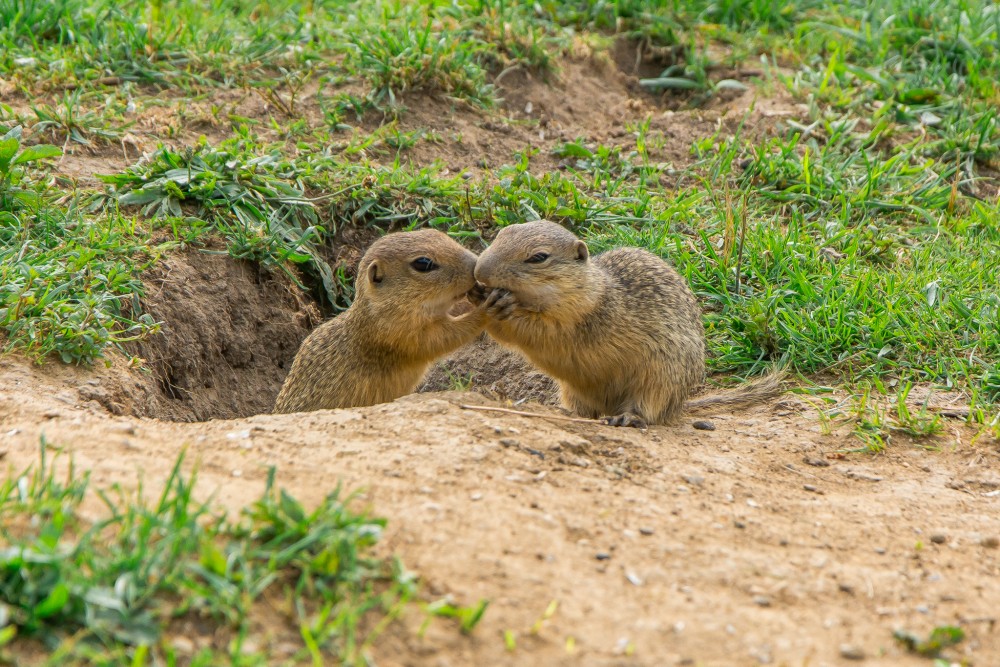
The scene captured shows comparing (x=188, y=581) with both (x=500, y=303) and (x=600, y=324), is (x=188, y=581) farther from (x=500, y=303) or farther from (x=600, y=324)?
(x=600, y=324)

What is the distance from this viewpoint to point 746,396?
4.98 metres

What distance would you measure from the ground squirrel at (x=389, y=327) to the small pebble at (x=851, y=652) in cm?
256

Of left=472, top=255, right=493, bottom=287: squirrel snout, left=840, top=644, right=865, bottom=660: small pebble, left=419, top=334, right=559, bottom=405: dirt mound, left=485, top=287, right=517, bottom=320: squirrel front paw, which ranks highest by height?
left=472, top=255, right=493, bottom=287: squirrel snout

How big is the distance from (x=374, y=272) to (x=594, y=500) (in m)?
1.99

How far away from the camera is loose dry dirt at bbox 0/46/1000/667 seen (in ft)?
9.18

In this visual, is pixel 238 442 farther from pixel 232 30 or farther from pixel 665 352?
pixel 232 30

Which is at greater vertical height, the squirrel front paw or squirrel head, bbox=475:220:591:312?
squirrel head, bbox=475:220:591:312

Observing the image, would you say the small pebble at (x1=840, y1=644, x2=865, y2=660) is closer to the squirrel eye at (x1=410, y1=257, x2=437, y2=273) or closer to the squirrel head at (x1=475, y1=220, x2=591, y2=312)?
the squirrel head at (x1=475, y1=220, x2=591, y2=312)

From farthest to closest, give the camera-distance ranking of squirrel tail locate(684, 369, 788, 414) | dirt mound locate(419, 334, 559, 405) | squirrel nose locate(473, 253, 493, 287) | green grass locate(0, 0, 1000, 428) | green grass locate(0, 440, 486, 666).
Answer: dirt mound locate(419, 334, 559, 405) → green grass locate(0, 0, 1000, 428) → squirrel tail locate(684, 369, 788, 414) → squirrel nose locate(473, 253, 493, 287) → green grass locate(0, 440, 486, 666)

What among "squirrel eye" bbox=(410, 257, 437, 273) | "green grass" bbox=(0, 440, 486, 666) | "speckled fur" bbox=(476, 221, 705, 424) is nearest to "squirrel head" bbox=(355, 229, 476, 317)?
"squirrel eye" bbox=(410, 257, 437, 273)

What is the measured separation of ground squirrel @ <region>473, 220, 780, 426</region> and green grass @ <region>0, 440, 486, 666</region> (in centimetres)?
206

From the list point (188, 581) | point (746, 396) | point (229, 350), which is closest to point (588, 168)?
point (746, 396)

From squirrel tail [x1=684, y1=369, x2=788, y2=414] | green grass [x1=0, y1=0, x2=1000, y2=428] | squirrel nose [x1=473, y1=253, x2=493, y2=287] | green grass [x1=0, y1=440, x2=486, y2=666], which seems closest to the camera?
green grass [x1=0, y1=440, x2=486, y2=666]

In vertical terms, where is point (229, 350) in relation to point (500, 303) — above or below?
below
